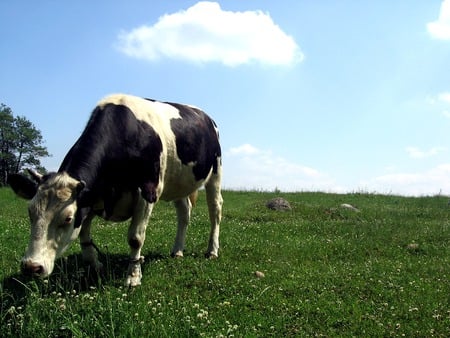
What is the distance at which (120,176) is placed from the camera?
29.3 ft

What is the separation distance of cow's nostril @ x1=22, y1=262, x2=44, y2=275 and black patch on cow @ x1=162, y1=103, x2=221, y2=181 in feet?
12.8

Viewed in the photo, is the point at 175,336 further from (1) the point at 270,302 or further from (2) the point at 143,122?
(2) the point at 143,122

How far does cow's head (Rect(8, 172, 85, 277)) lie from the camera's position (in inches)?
288

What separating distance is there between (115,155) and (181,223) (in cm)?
394

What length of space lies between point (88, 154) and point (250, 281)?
13.0 feet

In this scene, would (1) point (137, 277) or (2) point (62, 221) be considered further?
(1) point (137, 277)

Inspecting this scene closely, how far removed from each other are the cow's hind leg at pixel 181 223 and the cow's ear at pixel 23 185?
15.0 ft

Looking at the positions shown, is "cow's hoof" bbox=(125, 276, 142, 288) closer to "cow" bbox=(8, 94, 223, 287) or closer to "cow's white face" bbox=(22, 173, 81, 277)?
"cow" bbox=(8, 94, 223, 287)

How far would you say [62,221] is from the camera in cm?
761

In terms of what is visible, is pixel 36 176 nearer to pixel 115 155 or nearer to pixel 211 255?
pixel 115 155

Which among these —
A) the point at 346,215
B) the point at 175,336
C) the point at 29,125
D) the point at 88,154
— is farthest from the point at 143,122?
the point at 29,125

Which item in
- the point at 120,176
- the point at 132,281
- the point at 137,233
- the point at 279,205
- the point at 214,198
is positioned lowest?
the point at 132,281

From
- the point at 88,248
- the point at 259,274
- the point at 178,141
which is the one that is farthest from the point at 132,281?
the point at 178,141

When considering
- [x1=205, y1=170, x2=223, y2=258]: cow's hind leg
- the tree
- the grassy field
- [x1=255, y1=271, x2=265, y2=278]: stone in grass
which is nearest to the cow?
[x1=205, y1=170, x2=223, y2=258]: cow's hind leg
